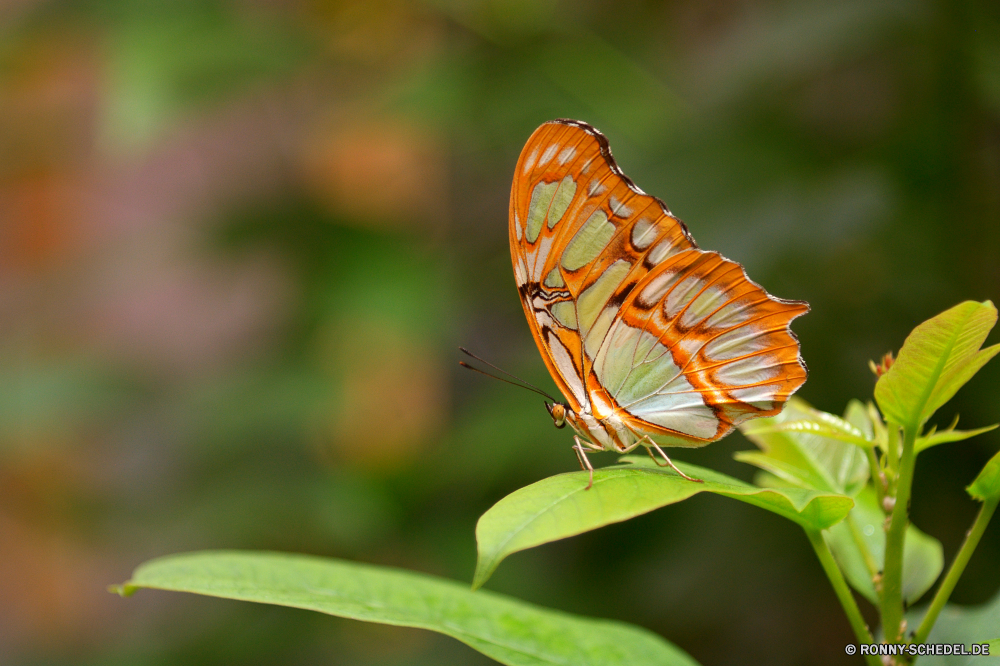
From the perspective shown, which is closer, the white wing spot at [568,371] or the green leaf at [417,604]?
the green leaf at [417,604]

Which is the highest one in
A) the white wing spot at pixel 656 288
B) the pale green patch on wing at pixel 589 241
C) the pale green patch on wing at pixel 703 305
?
the pale green patch on wing at pixel 589 241

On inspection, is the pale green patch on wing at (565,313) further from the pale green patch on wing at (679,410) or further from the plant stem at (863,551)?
the plant stem at (863,551)

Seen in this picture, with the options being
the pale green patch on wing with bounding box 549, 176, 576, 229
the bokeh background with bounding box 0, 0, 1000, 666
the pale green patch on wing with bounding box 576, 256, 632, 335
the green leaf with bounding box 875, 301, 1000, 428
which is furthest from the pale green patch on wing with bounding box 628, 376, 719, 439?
the bokeh background with bounding box 0, 0, 1000, 666

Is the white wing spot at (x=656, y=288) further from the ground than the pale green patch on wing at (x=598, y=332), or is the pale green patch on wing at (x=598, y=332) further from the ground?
the white wing spot at (x=656, y=288)

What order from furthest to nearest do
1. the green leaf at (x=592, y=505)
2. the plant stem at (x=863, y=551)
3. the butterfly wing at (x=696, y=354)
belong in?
the butterfly wing at (x=696, y=354) → the plant stem at (x=863, y=551) → the green leaf at (x=592, y=505)

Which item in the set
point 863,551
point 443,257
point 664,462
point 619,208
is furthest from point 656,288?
point 443,257

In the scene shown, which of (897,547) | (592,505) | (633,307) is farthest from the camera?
(633,307)

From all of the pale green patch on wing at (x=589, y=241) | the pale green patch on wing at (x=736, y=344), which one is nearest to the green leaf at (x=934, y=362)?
the pale green patch on wing at (x=736, y=344)

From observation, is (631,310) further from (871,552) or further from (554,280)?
(871,552)
